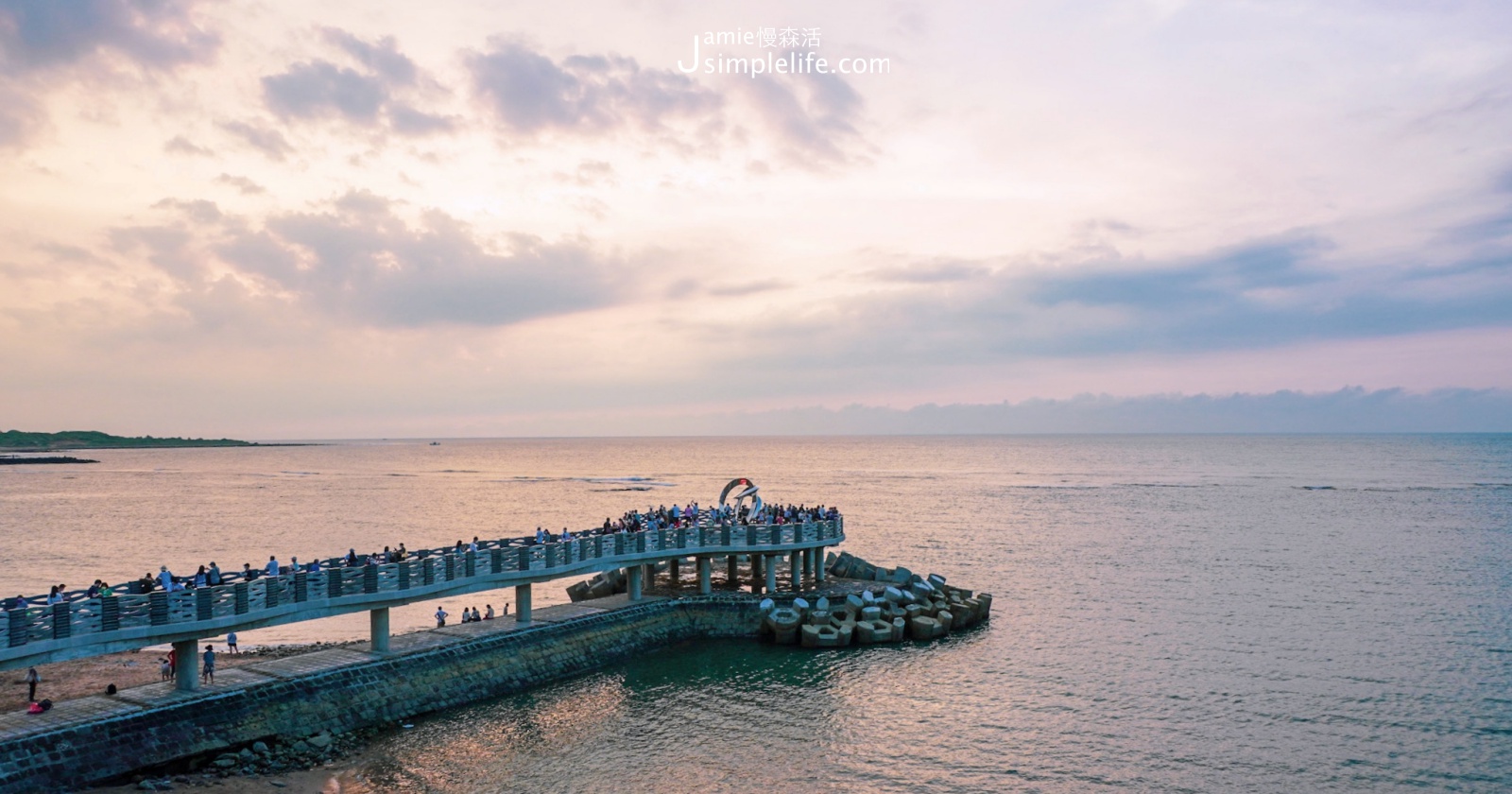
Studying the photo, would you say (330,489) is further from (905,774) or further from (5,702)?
(905,774)

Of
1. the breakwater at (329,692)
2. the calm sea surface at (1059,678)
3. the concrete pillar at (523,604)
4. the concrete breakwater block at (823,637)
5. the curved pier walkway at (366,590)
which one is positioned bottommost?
the calm sea surface at (1059,678)

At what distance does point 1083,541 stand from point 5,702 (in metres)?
74.1

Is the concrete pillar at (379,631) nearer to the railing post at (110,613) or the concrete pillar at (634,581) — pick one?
the railing post at (110,613)

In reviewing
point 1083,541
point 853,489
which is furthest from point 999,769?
point 853,489

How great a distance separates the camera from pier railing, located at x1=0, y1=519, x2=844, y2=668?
23078mm

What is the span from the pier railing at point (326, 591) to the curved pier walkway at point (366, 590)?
A: 3 cm

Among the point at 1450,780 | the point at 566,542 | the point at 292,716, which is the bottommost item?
the point at 1450,780

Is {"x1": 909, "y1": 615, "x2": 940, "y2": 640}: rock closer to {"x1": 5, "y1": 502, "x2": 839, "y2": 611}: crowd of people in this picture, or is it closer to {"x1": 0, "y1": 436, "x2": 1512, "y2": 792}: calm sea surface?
{"x1": 0, "y1": 436, "x2": 1512, "y2": 792}: calm sea surface

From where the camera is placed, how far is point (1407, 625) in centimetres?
4706

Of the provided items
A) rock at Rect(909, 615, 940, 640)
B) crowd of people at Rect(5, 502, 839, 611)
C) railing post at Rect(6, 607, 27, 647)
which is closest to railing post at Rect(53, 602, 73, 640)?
crowd of people at Rect(5, 502, 839, 611)

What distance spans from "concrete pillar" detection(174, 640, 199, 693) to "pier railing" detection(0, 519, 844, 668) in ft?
1.40

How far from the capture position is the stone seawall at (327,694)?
72.6 feet

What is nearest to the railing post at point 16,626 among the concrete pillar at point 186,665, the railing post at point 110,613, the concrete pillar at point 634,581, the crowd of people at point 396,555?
the crowd of people at point 396,555

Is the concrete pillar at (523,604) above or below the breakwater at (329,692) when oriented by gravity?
above
